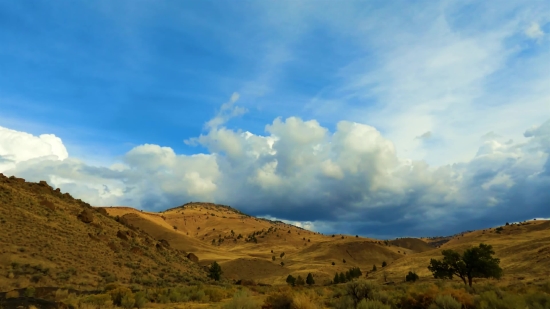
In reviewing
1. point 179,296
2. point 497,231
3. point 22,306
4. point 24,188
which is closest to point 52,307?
point 22,306

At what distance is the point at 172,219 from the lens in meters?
140

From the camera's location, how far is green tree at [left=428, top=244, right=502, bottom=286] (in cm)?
3731

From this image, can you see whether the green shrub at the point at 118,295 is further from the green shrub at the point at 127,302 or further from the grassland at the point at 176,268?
the green shrub at the point at 127,302

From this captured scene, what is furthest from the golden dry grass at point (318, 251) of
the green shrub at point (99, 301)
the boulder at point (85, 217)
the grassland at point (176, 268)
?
the green shrub at point (99, 301)

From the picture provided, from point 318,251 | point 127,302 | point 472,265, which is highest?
point 318,251

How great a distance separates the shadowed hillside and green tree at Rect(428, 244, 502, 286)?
30.7 meters

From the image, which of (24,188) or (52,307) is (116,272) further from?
(24,188)

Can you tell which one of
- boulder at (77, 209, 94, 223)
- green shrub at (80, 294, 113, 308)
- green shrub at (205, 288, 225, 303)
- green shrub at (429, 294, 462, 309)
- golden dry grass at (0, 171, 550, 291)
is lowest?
green shrub at (205, 288, 225, 303)

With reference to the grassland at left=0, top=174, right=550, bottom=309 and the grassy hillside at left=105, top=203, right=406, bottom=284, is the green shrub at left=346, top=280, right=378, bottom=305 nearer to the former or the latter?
the grassland at left=0, top=174, right=550, bottom=309

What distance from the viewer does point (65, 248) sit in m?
37.1

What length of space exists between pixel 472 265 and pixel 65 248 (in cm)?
4343

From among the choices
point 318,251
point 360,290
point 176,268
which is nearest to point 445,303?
point 360,290

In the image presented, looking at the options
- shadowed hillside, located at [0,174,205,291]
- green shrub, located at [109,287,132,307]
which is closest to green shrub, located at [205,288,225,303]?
green shrub, located at [109,287,132,307]

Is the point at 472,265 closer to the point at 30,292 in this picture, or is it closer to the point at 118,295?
the point at 118,295
